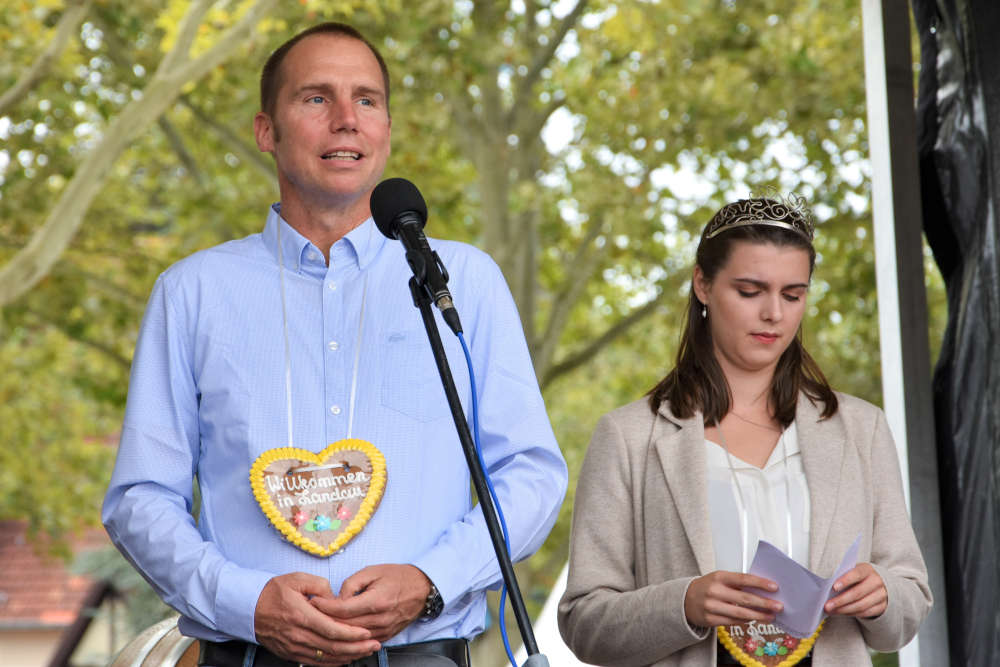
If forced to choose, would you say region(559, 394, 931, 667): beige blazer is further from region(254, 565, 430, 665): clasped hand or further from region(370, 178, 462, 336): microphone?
region(370, 178, 462, 336): microphone

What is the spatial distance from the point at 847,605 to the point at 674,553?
0.34 metres

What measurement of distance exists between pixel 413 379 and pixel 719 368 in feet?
2.20

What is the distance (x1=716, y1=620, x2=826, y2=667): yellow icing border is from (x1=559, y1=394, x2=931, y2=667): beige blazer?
0.06ft

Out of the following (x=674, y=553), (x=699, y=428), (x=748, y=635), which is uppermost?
(x=699, y=428)

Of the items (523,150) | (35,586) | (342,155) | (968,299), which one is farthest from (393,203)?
(35,586)

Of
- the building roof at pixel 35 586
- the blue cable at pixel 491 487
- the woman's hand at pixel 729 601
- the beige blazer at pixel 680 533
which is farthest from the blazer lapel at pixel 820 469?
the building roof at pixel 35 586

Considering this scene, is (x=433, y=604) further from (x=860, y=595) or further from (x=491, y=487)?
(x=860, y=595)

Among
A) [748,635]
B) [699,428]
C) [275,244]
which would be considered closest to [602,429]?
[699,428]

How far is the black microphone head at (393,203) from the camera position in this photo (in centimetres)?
192

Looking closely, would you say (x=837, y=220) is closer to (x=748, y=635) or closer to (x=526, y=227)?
(x=526, y=227)

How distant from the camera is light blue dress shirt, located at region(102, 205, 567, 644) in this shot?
2062 millimetres

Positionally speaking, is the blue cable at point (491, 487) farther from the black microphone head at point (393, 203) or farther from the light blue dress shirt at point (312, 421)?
the black microphone head at point (393, 203)

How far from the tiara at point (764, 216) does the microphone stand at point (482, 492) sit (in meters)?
0.91

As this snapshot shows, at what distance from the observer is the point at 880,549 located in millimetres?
2381
